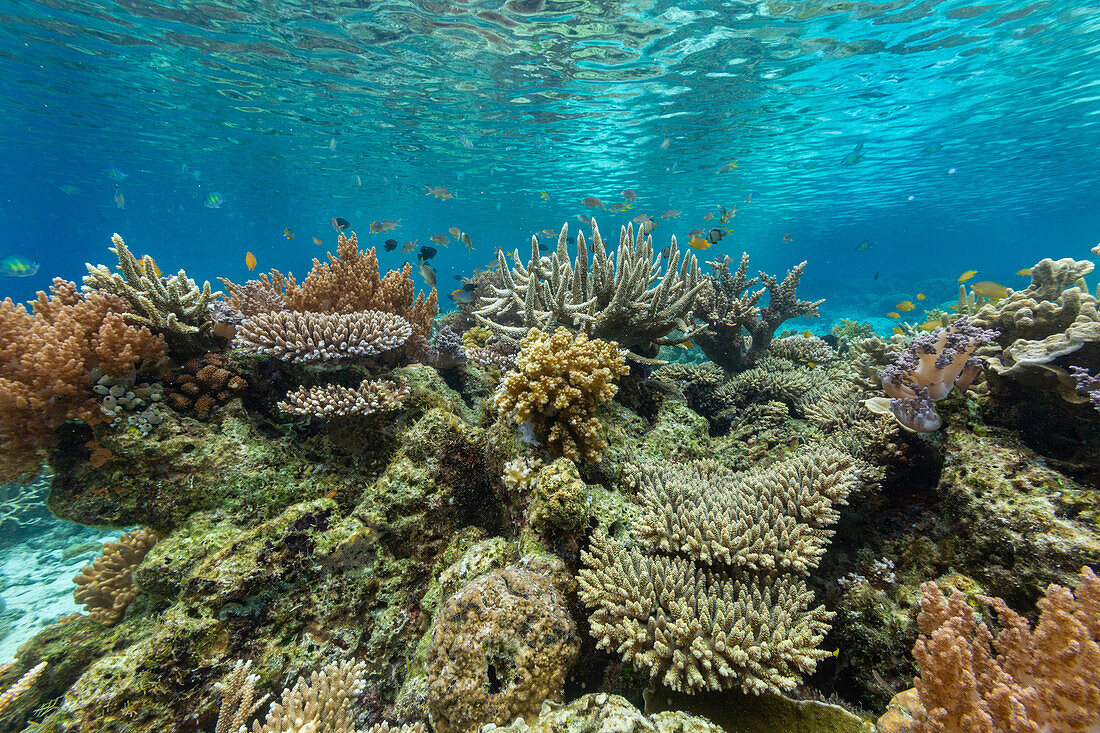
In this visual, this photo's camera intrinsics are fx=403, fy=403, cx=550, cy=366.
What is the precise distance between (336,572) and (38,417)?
8.58ft

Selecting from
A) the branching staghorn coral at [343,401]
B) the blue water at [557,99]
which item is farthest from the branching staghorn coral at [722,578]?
the blue water at [557,99]

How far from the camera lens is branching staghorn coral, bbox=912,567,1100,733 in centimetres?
151

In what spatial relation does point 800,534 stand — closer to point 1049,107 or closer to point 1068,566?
point 1068,566

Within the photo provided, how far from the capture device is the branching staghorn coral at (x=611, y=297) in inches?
169

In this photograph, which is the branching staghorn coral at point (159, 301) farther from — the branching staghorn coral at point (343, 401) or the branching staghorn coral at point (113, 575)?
the branching staghorn coral at point (113, 575)

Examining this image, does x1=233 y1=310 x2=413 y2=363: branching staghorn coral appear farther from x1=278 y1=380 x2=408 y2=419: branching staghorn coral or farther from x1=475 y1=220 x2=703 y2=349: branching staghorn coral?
x1=475 y1=220 x2=703 y2=349: branching staghorn coral

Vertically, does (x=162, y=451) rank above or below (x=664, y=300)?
below

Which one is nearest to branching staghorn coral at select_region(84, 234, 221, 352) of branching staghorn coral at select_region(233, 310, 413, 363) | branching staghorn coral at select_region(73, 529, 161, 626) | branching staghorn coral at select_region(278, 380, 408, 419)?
branching staghorn coral at select_region(233, 310, 413, 363)

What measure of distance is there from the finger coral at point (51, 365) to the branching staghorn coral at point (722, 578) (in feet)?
13.4

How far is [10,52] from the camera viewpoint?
14.6 m

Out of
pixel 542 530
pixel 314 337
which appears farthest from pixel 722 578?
pixel 314 337

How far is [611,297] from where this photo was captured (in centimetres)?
459

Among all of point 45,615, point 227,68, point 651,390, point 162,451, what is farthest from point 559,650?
point 227,68

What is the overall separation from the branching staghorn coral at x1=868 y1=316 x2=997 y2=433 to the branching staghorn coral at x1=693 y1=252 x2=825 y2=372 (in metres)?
3.58
